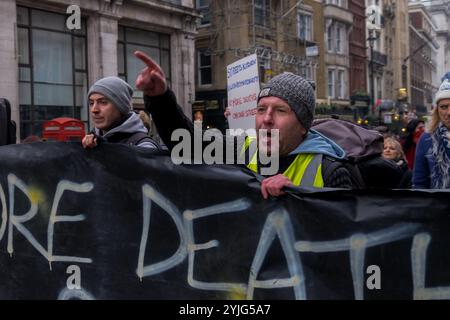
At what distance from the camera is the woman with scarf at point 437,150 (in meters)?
4.12

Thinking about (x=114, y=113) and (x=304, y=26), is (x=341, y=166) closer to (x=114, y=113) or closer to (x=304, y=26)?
(x=114, y=113)

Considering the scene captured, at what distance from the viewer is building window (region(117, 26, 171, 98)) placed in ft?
70.5

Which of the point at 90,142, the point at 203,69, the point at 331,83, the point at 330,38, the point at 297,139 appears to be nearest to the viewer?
the point at 297,139

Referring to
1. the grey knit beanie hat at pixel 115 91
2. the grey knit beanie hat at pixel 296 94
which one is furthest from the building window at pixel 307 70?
the grey knit beanie hat at pixel 296 94

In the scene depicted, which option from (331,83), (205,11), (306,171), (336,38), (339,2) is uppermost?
(339,2)

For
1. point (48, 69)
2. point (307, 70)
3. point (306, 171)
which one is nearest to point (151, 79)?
point (306, 171)

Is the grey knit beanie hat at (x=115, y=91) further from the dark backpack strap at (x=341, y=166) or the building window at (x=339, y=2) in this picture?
the building window at (x=339, y=2)

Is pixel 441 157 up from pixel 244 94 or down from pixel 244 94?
down

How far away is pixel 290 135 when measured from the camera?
2783 mm

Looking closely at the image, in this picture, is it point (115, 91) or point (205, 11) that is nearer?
point (115, 91)

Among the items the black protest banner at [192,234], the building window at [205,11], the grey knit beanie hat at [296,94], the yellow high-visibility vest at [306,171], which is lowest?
the black protest banner at [192,234]

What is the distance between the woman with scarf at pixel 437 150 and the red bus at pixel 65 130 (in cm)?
1102

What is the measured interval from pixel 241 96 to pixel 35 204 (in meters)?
4.56

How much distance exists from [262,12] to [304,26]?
5.70m
